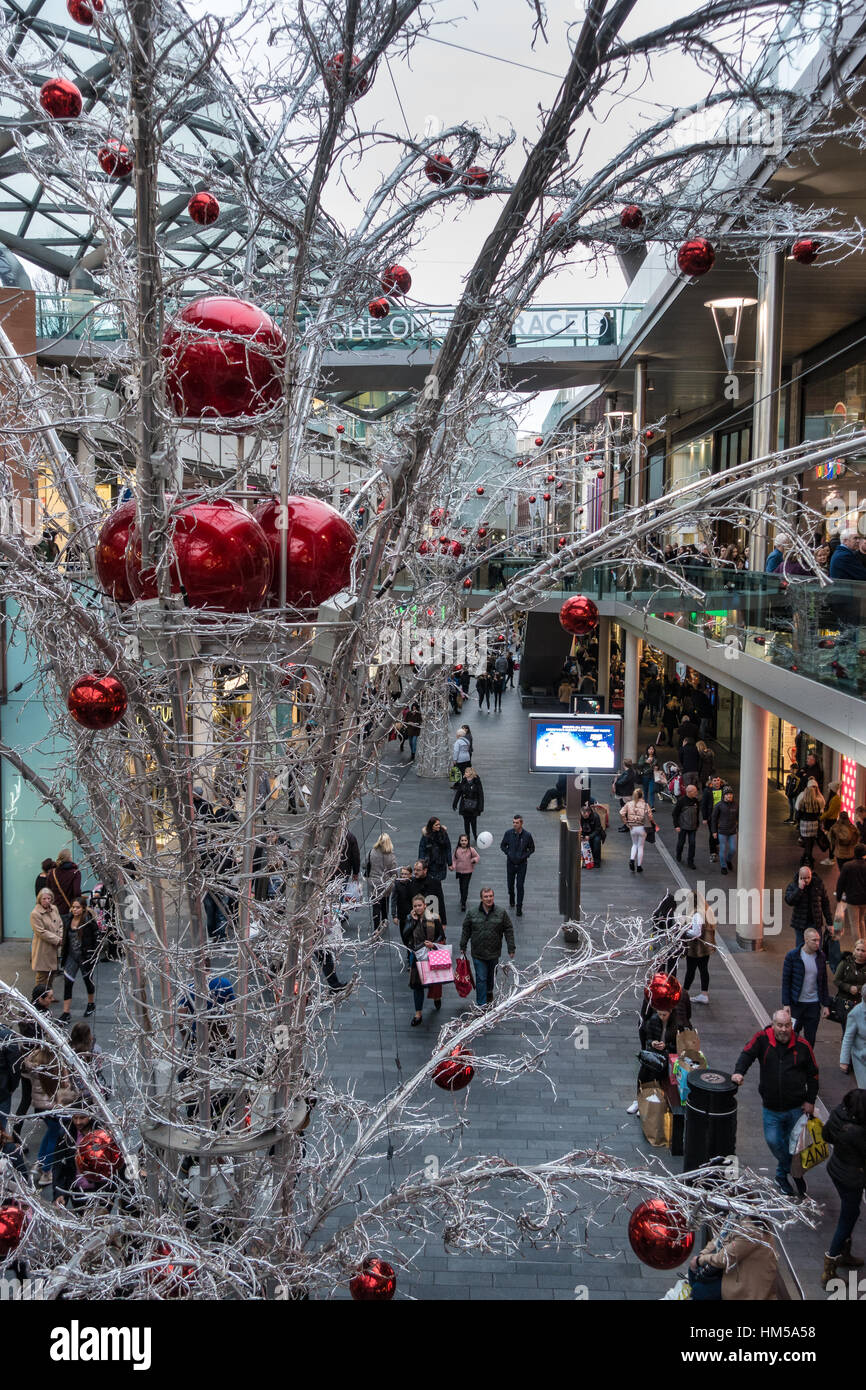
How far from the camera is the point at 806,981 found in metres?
10.0

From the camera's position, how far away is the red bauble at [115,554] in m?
2.82

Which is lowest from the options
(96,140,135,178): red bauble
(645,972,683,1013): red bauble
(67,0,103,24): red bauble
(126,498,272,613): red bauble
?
(645,972,683,1013): red bauble

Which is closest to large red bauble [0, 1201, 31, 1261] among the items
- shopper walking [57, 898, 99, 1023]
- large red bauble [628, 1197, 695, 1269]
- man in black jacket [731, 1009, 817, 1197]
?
large red bauble [628, 1197, 695, 1269]

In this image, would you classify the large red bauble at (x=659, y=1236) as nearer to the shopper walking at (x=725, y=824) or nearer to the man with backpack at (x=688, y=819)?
the shopper walking at (x=725, y=824)

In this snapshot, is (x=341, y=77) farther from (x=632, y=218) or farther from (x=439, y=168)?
(x=632, y=218)

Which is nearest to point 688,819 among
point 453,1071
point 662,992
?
point 662,992

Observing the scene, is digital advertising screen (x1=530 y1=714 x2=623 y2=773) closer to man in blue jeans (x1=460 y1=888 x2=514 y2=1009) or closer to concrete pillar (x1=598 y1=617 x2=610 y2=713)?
man in blue jeans (x1=460 y1=888 x2=514 y2=1009)

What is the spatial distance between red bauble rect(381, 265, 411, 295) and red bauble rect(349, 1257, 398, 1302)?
2958mm

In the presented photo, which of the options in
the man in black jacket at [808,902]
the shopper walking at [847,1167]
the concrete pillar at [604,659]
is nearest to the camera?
the shopper walking at [847,1167]

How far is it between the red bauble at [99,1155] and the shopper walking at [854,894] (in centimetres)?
1042

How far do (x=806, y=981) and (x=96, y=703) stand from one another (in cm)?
888

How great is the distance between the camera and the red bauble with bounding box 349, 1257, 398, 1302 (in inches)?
128

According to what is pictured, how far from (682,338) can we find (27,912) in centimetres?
1554

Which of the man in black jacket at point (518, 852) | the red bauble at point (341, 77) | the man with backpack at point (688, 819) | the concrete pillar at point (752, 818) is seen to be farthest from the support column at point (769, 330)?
the red bauble at point (341, 77)
